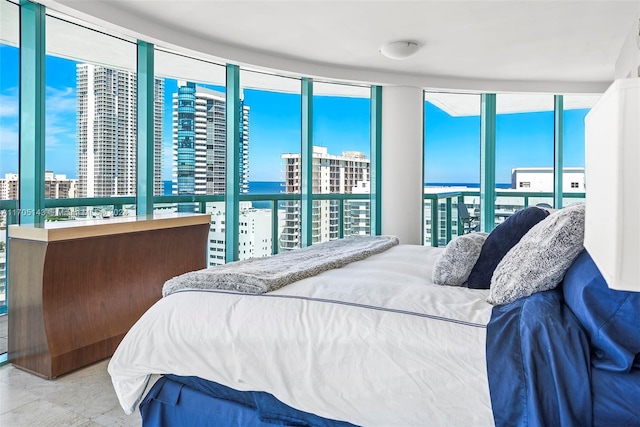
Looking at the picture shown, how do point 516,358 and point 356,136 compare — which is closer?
point 516,358

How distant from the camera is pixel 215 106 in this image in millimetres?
5195

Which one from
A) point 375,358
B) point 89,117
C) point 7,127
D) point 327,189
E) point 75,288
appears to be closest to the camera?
point 375,358

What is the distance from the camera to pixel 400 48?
470cm

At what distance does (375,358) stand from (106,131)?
361 cm

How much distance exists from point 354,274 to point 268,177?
150 inches

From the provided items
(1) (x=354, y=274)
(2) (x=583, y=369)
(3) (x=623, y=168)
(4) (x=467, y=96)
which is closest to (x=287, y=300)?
(1) (x=354, y=274)

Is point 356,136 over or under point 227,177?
over

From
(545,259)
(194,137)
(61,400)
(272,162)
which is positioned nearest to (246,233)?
(272,162)

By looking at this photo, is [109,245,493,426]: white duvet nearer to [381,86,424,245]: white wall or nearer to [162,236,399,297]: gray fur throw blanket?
[162,236,399,297]: gray fur throw blanket

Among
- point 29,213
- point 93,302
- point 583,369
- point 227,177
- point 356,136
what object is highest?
point 356,136

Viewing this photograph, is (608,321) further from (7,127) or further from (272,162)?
(272,162)

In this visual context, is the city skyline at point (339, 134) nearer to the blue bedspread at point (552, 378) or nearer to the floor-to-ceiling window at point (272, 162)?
the floor-to-ceiling window at point (272, 162)

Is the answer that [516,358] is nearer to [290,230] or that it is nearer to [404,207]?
[290,230]

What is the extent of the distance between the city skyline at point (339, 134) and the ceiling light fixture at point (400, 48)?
158 centimetres
